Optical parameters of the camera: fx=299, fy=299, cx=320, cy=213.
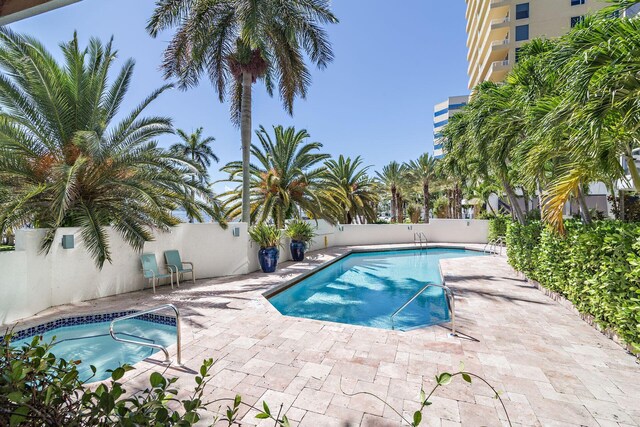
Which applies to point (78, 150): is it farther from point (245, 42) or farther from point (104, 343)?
point (245, 42)

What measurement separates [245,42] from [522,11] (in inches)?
1345

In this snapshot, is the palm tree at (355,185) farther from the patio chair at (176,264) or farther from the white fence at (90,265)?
the patio chair at (176,264)

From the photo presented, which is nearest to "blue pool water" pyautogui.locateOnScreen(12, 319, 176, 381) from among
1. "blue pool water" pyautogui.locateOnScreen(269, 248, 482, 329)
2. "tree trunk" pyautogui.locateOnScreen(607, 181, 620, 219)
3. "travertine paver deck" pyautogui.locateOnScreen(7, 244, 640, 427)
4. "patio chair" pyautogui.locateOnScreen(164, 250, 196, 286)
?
"travertine paver deck" pyautogui.locateOnScreen(7, 244, 640, 427)

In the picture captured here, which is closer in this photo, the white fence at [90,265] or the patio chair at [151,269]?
the white fence at [90,265]

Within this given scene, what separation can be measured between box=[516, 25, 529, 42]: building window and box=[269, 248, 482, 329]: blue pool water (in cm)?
2850

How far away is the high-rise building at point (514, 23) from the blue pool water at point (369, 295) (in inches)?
1074

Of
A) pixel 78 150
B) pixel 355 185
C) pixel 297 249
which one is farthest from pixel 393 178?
pixel 78 150

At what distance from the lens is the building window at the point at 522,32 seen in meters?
30.2

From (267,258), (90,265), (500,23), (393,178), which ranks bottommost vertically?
(267,258)

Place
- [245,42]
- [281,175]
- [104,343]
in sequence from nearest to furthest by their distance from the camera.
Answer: [104,343], [245,42], [281,175]

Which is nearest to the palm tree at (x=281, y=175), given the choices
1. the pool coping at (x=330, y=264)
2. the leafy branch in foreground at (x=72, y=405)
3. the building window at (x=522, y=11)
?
the pool coping at (x=330, y=264)

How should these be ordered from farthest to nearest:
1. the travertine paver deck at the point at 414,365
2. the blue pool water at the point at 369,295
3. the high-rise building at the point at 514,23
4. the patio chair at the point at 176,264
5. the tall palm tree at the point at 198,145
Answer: the tall palm tree at the point at 198,145 < the high-rise building at the point at 514,23 < the patio chair at the point at 176,264 < the blue pool water at the point at 369,295 < the travertine paver deck at the point at 414,365

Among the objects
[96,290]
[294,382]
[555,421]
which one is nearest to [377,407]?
[294,382]

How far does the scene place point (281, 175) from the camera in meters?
15.9
